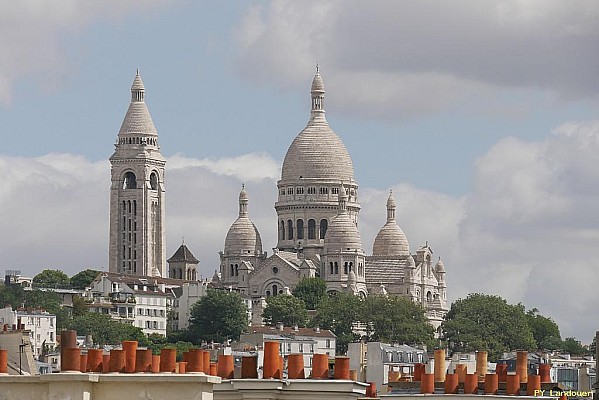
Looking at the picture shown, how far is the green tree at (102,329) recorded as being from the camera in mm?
180875

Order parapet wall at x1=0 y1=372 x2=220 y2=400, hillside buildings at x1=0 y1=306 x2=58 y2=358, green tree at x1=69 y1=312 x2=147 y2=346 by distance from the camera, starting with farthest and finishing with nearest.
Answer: green tree at x1=69 y1=312 x2=147 y2=346 → hillside buildings at x1=0 y1=306 x2=58 y2=358 → parapet wall at x1=0 y1=372 x2=220 y2=400

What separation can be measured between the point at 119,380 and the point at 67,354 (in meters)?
0.57

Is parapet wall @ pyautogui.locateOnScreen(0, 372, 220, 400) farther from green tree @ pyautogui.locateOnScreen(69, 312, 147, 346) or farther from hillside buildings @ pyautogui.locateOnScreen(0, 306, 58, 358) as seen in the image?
green tree @ pyautogui.locateOnScreen(69, 312, 147, 346)

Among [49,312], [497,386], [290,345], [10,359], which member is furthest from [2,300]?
[497,386]

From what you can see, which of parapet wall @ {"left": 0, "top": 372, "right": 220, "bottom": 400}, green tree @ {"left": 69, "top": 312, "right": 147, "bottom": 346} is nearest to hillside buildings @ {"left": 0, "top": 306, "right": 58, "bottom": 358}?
green tree @ {"left": 69, "top": 312, "right": 147, "bottom": 346}

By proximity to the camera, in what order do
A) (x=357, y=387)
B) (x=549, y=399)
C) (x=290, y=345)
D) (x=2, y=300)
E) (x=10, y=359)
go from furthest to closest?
(x=2, y=300)
(x=290, y=345)
(x=10, y=359)
(x=549, y=399)
(x=357, y=387)

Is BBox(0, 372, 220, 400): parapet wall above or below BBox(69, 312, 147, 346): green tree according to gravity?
below

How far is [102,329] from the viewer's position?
611 ft

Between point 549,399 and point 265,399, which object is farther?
point 549,399

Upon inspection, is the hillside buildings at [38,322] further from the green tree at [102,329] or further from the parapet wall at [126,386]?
the parapet wall at [126,386]

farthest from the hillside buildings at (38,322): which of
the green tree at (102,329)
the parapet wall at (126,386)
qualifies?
the parapet wall at (126,386)

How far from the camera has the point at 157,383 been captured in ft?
81.7

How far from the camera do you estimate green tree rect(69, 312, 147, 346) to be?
181 meters

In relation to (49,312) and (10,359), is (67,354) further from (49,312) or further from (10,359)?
(49,312)
